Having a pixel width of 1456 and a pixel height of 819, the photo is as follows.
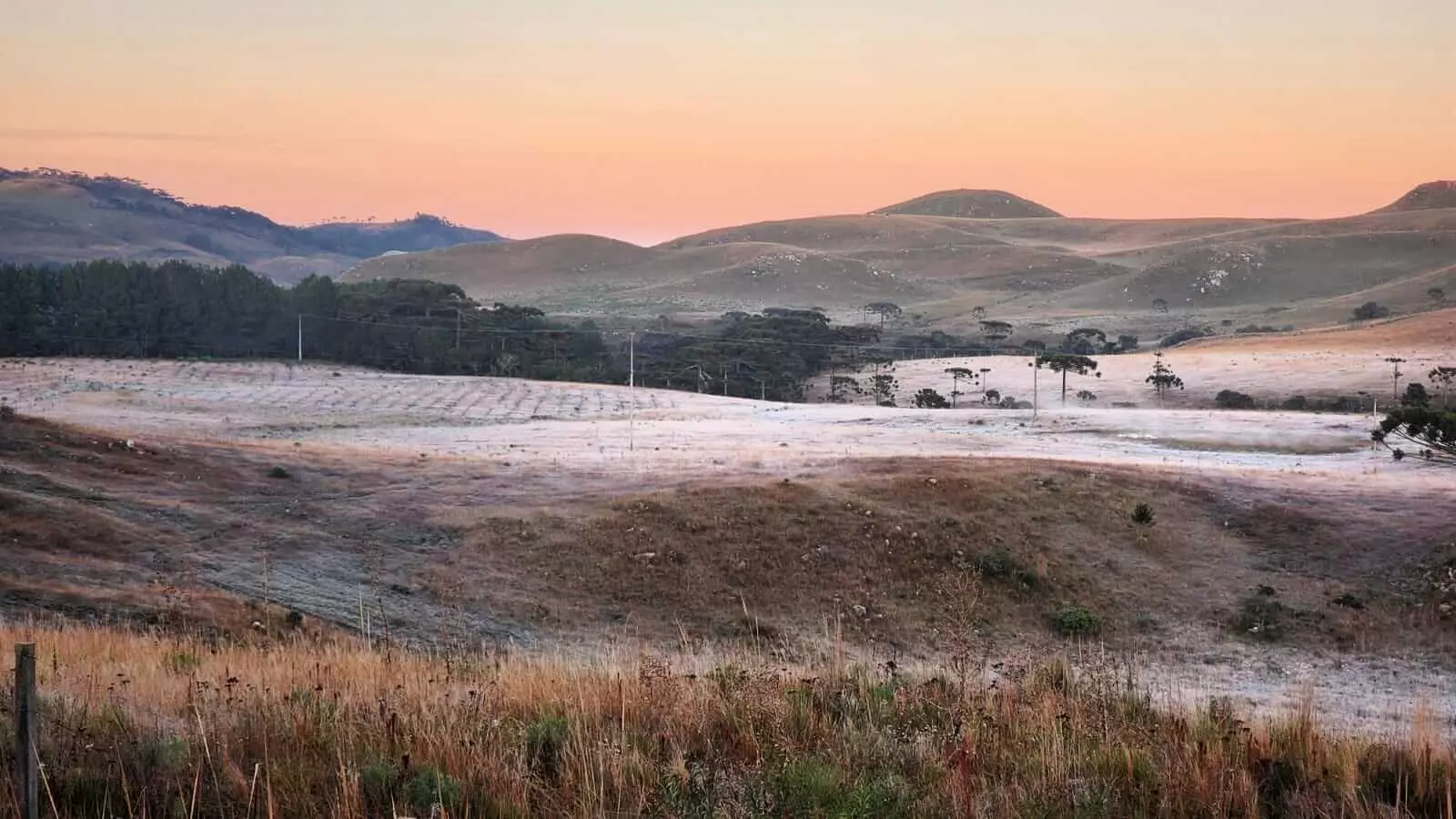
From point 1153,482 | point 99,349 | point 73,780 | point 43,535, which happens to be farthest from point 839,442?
point 99,349

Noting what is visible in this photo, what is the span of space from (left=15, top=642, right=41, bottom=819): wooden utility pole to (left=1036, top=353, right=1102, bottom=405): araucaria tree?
209 ft

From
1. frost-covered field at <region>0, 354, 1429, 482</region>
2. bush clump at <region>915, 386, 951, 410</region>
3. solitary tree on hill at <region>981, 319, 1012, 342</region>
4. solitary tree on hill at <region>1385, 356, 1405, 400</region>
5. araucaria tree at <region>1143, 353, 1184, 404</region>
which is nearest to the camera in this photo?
frost-covered field at <region>0, 354, 1429, 482</region>

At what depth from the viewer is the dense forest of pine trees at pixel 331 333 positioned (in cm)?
7369

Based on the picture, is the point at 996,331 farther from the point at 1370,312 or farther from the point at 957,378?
the point at 957,378

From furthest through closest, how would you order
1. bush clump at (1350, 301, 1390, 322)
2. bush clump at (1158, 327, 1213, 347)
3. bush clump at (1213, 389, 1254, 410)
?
bush clump at (1350, 301, 1390, 322)
bush clump at (1158, 327, 1213, 347)
bush clump at (1213, 389, 1254, 410)

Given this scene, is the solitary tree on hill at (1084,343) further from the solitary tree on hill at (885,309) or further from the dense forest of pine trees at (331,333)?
the solitary tree on hill at (885,309)

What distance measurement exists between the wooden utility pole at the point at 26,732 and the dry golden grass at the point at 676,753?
262 millimetres

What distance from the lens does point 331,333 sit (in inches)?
3159

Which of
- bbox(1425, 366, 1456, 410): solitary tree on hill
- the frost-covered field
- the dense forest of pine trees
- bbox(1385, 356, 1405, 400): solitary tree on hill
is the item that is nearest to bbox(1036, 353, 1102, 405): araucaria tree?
the frost-covered field

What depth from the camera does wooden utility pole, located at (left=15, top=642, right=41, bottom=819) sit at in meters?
4.88

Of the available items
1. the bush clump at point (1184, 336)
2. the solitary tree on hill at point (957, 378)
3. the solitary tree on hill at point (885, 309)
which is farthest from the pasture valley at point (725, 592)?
the solitary tree on hill at point (885, 309)

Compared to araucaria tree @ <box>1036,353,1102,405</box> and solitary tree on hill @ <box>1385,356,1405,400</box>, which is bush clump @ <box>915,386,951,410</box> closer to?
araucaria tree @ <box>1036,353,1102,405</box>

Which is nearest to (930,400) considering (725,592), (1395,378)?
(1395,378)

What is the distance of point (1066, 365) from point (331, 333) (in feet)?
175
